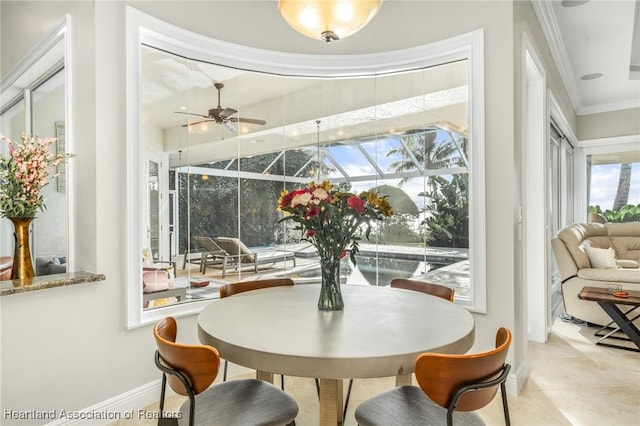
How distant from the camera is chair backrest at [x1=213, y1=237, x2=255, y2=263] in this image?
9.65 ft

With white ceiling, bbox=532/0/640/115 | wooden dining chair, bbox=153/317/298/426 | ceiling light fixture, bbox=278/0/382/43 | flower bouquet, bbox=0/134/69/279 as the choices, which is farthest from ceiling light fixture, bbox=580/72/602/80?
flower bouquet, bbox=0/134/69/279

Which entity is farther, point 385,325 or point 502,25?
point 502,25

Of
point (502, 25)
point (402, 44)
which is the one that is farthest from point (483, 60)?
point (402, 44)

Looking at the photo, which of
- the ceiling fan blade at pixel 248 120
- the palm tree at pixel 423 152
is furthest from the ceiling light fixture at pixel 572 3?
the ceiling fan blade at pixel 248 120

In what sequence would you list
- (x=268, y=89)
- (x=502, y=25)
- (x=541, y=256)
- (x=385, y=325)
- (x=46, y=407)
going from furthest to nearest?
1. (x=541, y=256)
2. (x=268, y=89)
3. (x=502, y=25)
4. (x=46, y=407)
5. (x=385, y=325)

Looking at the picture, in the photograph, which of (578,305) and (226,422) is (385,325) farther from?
(578,305)

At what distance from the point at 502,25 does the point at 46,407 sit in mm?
3559

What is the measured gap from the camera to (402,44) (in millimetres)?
2943

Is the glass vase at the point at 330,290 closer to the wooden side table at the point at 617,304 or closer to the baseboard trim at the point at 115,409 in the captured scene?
the baseboard trim at the point at 115,409

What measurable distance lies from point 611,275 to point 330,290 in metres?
3.73

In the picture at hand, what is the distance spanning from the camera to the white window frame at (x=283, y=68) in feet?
7.48

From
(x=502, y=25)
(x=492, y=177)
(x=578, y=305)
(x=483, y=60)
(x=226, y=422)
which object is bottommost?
(x=578, y=305)

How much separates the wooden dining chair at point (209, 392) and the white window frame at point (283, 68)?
1019 mm

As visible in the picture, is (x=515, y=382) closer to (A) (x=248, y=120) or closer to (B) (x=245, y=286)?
(B) (x=245, y=286)
